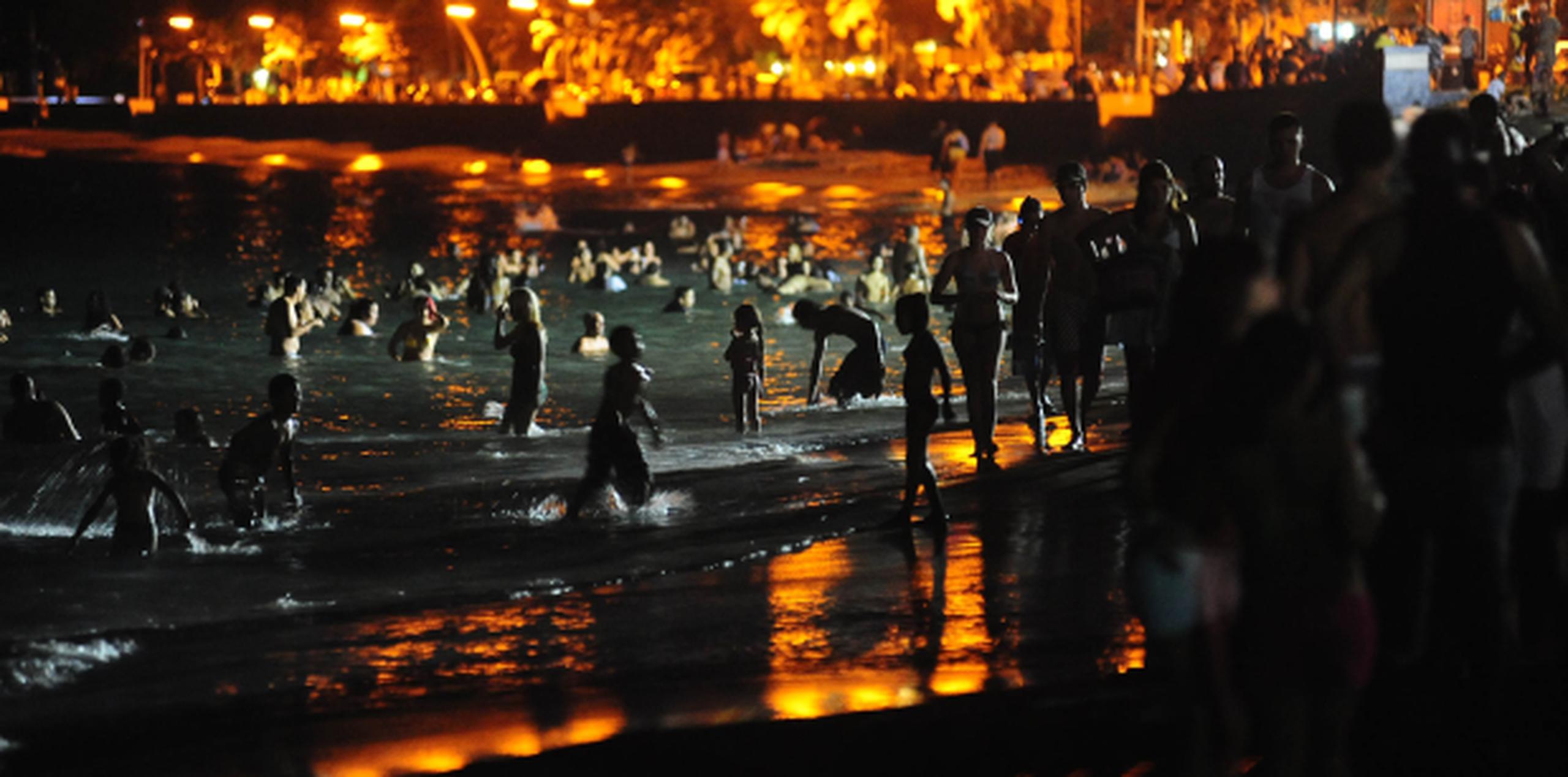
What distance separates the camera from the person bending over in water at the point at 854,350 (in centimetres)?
1467

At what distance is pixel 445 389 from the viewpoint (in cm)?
2155

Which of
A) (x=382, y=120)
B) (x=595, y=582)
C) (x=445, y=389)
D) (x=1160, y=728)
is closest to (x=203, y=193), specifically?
(x=382, y=120)

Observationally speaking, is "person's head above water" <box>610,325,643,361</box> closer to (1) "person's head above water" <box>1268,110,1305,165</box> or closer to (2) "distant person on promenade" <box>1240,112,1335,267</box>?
(2) "distant person on promenade" <box>1240,112,1335,267</box>

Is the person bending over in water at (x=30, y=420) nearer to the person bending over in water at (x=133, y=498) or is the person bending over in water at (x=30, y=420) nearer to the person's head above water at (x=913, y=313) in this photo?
the person bending over in water at (x=133, y=498)

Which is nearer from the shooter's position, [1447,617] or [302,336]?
[1447,617]

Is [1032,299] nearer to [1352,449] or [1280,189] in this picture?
[1280,189]

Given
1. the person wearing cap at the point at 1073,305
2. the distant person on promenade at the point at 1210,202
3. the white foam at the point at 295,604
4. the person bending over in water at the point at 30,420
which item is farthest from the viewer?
the person bending over in water at the point at 30,420

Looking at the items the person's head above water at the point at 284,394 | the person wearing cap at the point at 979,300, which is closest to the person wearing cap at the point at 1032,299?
the person wearing cap at the point at 979,300

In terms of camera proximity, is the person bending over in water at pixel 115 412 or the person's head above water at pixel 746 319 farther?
the person's head above water at pixel 746 319

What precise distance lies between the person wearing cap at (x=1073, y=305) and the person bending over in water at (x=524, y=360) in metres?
3.78

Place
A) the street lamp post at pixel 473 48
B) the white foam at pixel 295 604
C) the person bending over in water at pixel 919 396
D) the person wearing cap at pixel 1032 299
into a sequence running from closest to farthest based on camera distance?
the white foam at pixel 295 604
the person bending over in water at pixel 919 396
the person wearing cap at pixel 1032 299
the street lamp post at pixel 473 48

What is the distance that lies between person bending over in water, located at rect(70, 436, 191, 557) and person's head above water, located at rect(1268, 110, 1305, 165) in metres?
5.60

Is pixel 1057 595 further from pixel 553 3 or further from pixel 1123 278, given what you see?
pixel 553 3

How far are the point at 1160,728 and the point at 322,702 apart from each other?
302cm
